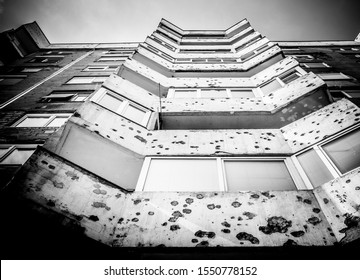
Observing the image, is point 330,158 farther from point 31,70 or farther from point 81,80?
point 31,70

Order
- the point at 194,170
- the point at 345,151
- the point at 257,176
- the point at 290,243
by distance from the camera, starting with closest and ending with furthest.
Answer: the point at 290,243, the point at 345,151, the point at 257,176, the point at 194,170

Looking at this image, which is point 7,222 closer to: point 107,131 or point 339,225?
point 107,131

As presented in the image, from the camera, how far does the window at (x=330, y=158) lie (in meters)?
3.08

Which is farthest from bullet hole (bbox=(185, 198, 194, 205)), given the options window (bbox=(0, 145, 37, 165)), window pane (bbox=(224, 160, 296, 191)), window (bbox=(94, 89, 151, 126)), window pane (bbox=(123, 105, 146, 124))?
window (bbox=(0, 145, 37, 165))

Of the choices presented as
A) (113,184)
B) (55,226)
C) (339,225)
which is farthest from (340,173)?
(55,226)

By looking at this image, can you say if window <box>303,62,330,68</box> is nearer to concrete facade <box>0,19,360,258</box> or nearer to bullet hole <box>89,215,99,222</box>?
concrete facade <box>0,19,360,258</box>

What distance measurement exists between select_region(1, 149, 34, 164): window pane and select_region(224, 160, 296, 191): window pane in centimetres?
643

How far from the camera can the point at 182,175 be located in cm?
351

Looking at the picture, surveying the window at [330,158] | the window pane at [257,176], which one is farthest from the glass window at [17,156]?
the window at [330,158]

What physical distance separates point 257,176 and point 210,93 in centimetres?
397

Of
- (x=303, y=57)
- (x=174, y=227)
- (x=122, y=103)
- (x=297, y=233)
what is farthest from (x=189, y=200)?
(x=303, y=57)

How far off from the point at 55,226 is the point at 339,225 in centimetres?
334

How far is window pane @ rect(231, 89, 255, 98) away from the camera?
6.64m

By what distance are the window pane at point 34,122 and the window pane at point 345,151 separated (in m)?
9.37
